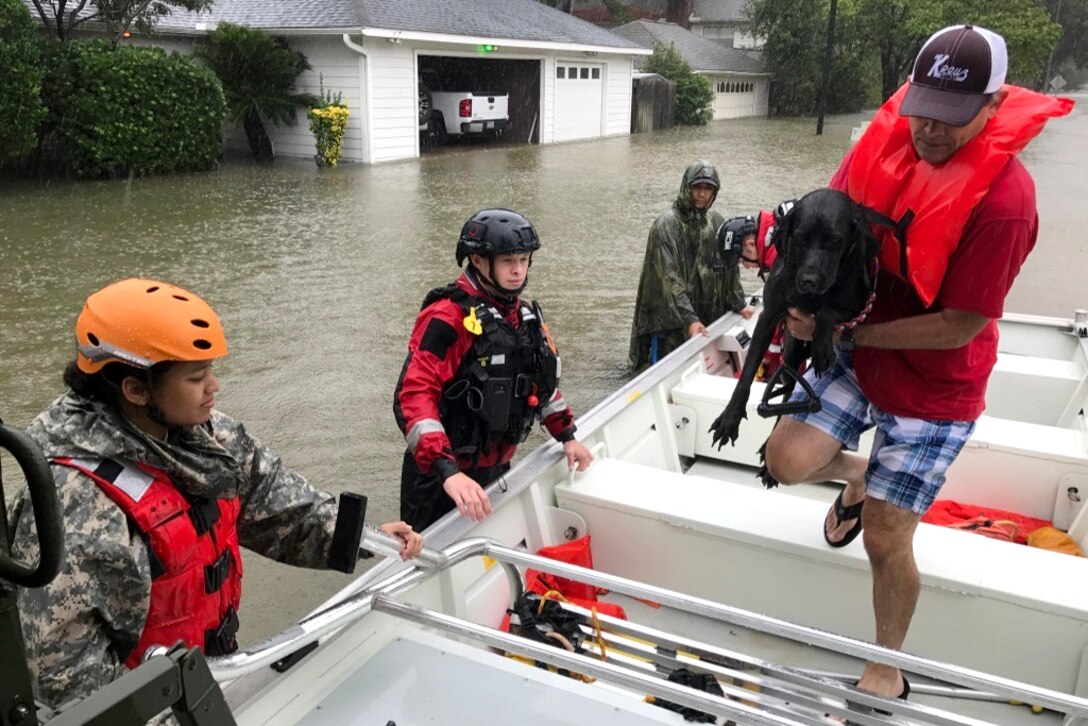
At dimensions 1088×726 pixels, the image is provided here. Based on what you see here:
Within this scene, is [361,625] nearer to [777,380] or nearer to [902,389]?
[777,380]

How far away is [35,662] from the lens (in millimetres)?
1617

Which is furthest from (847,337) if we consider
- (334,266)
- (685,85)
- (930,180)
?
(685,85)

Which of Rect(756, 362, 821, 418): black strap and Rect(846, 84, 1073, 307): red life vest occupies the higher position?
Rect(846, 84, 1073, 307): red life vest

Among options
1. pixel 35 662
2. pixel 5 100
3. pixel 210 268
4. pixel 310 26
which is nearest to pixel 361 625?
pixel 35 662

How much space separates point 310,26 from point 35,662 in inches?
728

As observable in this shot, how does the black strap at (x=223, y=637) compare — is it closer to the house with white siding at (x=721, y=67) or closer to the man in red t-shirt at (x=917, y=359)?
→ the man in red t-shirt at (x=917, y=359)

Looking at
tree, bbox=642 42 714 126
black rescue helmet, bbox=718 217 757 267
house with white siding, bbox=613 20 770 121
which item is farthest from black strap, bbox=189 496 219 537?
house with white siding, bbox=613 20 770 121

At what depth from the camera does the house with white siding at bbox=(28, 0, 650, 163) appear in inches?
721

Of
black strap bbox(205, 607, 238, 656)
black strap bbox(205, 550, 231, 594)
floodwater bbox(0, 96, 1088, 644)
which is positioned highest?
black strap bbox(205, 550, 231, 594)

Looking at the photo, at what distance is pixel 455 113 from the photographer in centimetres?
2277

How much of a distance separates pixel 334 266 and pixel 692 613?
8.40 meters

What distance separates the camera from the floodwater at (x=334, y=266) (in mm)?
6430

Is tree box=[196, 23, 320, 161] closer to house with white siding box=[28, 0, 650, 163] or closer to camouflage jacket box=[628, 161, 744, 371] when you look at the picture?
house with white siding box=[28, 0, 650, 163]

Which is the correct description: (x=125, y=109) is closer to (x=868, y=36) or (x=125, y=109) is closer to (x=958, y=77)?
(x=958, y=77)
